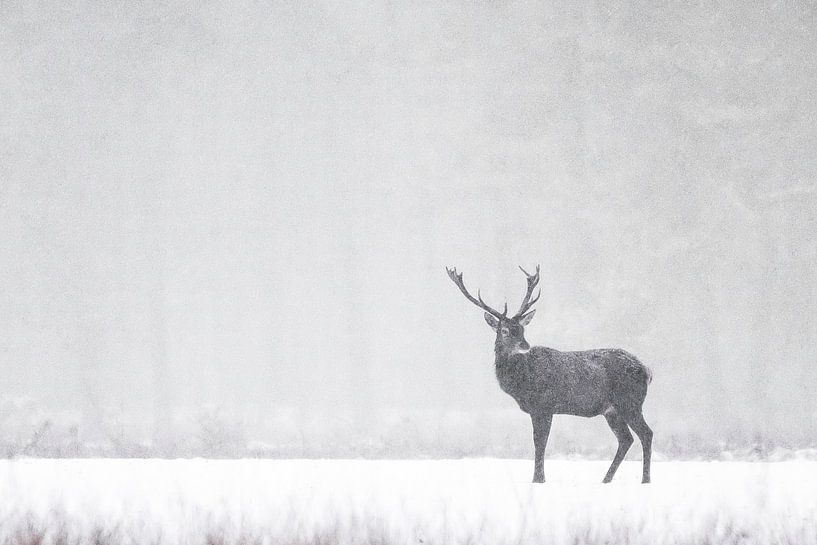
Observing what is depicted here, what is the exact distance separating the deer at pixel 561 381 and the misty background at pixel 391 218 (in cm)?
702

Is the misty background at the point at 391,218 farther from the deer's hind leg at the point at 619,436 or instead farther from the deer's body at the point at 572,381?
the deer's body at the point at 572,381

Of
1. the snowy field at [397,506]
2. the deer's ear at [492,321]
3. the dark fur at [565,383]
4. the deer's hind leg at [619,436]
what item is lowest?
the snowy field at [397,506]

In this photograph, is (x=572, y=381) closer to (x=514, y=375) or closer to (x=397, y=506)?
(x=514, y=375)

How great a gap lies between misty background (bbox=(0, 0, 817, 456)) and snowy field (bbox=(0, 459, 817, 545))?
5188mm

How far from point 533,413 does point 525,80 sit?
85.0ft

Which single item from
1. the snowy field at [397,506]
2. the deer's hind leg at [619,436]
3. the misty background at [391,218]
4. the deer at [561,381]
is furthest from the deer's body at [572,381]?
the misty background at [391,218]

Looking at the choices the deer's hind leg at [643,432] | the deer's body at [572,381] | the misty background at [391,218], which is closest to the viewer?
the deer's body at [572,381]

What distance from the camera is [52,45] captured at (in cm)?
4625

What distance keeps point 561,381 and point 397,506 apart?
1.83 metres

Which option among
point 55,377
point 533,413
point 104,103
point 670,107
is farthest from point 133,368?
point 533,413

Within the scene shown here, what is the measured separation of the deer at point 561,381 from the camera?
7.73m

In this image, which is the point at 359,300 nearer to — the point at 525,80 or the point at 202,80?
the point at 525,80

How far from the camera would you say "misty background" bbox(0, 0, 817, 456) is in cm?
2666

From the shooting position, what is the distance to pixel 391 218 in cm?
4966
